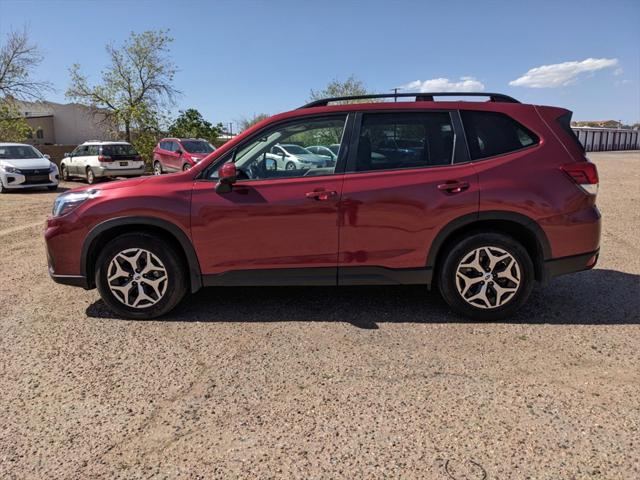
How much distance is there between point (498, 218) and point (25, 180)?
14911mm

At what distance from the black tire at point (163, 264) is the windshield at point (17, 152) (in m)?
13.8

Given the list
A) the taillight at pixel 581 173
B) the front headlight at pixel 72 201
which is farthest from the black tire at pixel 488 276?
the front headlight at pixel 72 201

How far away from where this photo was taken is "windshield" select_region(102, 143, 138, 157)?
17.0 meters

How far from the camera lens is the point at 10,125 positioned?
2875 cm

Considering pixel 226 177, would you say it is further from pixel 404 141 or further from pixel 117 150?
pixel 117 150

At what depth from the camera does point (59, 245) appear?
4.01 m

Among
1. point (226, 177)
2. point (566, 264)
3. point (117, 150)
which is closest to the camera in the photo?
point (226, 177)

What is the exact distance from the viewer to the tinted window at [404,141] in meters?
3.92

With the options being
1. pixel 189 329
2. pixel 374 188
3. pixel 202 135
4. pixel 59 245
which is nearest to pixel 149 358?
pixel 189 329

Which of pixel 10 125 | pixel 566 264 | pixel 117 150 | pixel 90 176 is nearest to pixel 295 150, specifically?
pixel 566 264

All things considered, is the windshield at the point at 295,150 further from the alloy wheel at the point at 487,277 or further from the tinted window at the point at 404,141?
the alloy wheel at the point at 487,277

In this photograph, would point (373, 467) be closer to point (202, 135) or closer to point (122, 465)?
point (122, 465)

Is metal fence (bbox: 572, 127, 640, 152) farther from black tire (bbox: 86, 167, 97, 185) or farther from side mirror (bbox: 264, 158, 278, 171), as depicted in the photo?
side mirror (bbox: 264, 158, 278, 171)

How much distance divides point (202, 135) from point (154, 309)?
36331 mm
